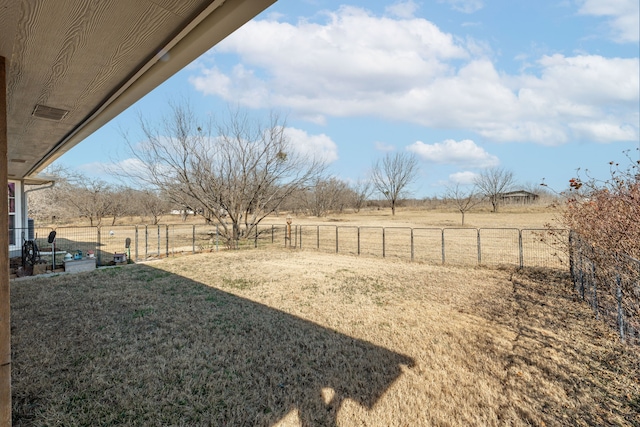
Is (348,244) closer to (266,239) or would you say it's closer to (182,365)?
(266,239)

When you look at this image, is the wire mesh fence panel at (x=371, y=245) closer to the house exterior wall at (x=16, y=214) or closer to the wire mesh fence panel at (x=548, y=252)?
the wire mesh fence panel at (x=548, y=252)

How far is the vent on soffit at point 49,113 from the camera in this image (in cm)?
354

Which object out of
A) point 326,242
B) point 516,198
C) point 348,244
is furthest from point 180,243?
point 516,198

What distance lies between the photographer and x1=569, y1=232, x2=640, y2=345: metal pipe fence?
3637 millimetres

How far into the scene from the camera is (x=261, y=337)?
4047mm

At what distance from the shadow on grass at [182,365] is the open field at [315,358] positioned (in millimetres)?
16

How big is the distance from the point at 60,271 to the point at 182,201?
639cm

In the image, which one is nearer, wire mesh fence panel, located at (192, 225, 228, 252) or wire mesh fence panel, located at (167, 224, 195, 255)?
wire mesh fence panel, located at (167, 224, 195, 255)

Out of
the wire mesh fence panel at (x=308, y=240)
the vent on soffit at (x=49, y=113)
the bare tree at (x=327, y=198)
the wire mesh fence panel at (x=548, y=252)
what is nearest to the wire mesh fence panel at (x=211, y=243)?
the wire mesh fence panel at (x=308, y=240)

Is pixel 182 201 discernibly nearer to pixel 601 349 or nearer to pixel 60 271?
pixel 60 271

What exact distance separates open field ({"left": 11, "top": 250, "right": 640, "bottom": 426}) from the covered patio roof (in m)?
1.25

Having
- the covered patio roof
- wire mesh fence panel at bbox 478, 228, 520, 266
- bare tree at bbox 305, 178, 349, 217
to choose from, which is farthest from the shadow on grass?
bare tree at bbox 305, 178, 349, 217

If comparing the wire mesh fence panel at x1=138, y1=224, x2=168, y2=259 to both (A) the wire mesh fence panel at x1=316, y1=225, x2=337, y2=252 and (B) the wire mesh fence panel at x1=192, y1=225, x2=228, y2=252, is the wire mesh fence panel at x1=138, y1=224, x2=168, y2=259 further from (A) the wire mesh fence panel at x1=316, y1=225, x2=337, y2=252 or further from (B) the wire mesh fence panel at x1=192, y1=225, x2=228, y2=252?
(A) the wire mesh fence panel at x1=316, y1=225, x2=337, y2=252

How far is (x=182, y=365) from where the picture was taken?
329 cm
